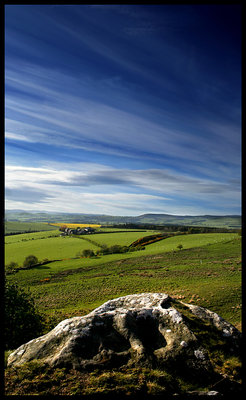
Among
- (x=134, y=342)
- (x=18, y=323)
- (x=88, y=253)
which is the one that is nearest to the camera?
(x=134, y=342)

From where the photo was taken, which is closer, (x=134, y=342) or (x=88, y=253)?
(x=134, y=342)

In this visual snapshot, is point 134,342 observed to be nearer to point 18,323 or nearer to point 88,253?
point 18,323

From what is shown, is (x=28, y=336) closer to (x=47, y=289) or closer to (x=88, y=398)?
(x=88, y=398)

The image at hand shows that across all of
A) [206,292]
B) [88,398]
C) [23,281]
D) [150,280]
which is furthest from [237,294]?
[23,281]

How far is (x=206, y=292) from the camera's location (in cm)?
1681

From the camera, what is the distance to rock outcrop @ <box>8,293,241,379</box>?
183 inches

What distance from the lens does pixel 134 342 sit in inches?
201

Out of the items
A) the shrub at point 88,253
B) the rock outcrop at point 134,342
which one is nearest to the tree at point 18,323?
the rock outcrop at point 134,342

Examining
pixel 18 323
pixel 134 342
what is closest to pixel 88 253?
pixel 18 323

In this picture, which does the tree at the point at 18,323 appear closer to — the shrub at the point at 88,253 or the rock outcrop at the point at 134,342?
the rock outcrop at the point at 134,342


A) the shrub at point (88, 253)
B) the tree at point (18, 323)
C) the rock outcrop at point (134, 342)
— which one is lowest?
the shrub at point (88, 253)

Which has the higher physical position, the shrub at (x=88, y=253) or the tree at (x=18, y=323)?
the tree at (x=18, y=323)

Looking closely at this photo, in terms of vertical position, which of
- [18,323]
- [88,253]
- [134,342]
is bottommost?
[88,253]

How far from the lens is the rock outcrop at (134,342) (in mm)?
4641
